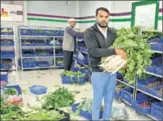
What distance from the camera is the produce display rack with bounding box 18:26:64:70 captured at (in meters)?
7.49

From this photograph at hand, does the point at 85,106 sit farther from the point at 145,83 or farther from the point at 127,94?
the point at 145,83

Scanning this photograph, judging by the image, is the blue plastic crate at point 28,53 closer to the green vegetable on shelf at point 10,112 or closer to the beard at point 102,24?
the green vegetable on shelf at point 10,112

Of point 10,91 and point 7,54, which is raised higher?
point 7,54

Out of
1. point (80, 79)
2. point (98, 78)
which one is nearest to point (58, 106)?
point (98, 78)

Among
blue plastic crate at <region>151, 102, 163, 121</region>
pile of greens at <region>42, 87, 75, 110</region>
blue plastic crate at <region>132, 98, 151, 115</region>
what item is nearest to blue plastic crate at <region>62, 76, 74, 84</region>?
pile of greens at <region>42, 87, 75, 110</region>

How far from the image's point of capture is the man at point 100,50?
8.66ft

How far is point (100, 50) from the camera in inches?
102

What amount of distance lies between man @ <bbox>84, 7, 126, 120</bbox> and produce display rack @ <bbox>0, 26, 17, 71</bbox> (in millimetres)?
5112

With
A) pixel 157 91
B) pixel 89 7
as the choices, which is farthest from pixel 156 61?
pixel 89 7

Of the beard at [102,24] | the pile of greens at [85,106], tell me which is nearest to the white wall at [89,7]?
the pile of greens at [85,106]

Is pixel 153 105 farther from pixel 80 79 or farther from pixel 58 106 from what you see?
pixel 80 79

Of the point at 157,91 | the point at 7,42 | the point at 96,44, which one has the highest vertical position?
the point at 96,44

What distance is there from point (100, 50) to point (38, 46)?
210 inches

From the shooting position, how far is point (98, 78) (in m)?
2.75
